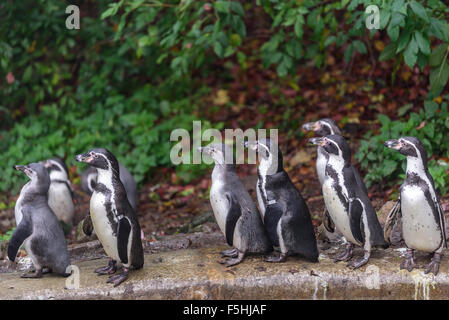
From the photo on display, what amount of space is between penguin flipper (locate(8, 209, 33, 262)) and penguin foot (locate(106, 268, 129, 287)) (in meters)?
0.70

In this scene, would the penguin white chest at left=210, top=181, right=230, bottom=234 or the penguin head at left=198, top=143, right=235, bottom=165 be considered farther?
the penguin head at left=198, top=143, right=235, bottom=165

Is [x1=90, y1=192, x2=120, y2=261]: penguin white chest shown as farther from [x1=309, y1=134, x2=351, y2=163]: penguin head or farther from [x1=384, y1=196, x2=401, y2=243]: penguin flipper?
[x1=384, y1=196, x2=401, y2=243]: penguin flipper

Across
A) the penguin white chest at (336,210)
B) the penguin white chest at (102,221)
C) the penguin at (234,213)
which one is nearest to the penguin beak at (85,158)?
the penguin white chest at (102,221)

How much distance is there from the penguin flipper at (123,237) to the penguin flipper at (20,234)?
2.30 feet

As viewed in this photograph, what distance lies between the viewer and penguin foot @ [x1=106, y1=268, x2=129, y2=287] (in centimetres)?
482

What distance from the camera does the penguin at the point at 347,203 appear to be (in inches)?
193

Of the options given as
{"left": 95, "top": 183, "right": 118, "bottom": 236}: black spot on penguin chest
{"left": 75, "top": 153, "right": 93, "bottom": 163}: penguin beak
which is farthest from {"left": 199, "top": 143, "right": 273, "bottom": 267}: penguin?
{"left": 75, "top": 153, "right": 93, "bottom": 163}: penguin beak

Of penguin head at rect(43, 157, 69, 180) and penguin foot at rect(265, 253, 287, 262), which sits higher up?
Answer: penguin head at rect(43, 157, 69, 180)

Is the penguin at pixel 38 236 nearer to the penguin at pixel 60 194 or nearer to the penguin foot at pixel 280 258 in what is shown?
the penguin foot at pixel 280 258

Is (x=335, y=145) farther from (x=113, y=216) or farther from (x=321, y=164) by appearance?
(x=113, y=216)

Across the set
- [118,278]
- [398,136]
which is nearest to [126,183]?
[118,278]

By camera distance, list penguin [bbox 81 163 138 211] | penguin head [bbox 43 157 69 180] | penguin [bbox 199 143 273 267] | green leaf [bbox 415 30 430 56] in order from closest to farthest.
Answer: penguin [bbox 199 143 273 267] < green leaf [bbox 415 30 430 56] < penguin [bbox 81 163 138 211] < penguin head [bbox 43 157 69 180]
